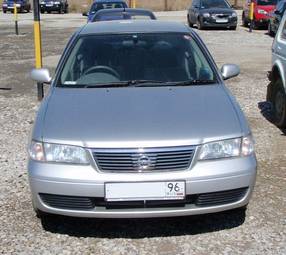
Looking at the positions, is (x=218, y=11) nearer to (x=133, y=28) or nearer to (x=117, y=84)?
(x=133, y=28)

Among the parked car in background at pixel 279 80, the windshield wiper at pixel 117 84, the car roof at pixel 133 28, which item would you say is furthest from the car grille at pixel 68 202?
the parked car in background at pixel 279 80

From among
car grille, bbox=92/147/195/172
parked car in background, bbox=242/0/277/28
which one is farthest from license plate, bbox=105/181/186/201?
parked car in background, bbox=242/0/277/28

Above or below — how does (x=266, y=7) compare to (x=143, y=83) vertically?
below

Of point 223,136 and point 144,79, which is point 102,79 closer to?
point 144,79

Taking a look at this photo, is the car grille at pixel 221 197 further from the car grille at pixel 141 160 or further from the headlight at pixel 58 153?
the headlight at pixel 58 153

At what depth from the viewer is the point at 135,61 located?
5.09 m

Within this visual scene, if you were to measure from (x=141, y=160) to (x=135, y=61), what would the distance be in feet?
5.27

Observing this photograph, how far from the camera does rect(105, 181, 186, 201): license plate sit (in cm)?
370

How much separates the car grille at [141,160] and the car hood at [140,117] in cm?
4

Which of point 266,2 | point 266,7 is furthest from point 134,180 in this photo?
point 266,2

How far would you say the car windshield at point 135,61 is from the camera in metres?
4.95

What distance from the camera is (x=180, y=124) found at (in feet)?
13.0

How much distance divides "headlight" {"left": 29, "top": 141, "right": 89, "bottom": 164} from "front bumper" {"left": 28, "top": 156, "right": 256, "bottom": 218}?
0.16ft

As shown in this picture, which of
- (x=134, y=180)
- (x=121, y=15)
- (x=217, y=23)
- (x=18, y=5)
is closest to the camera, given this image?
(x=134, y=180)
